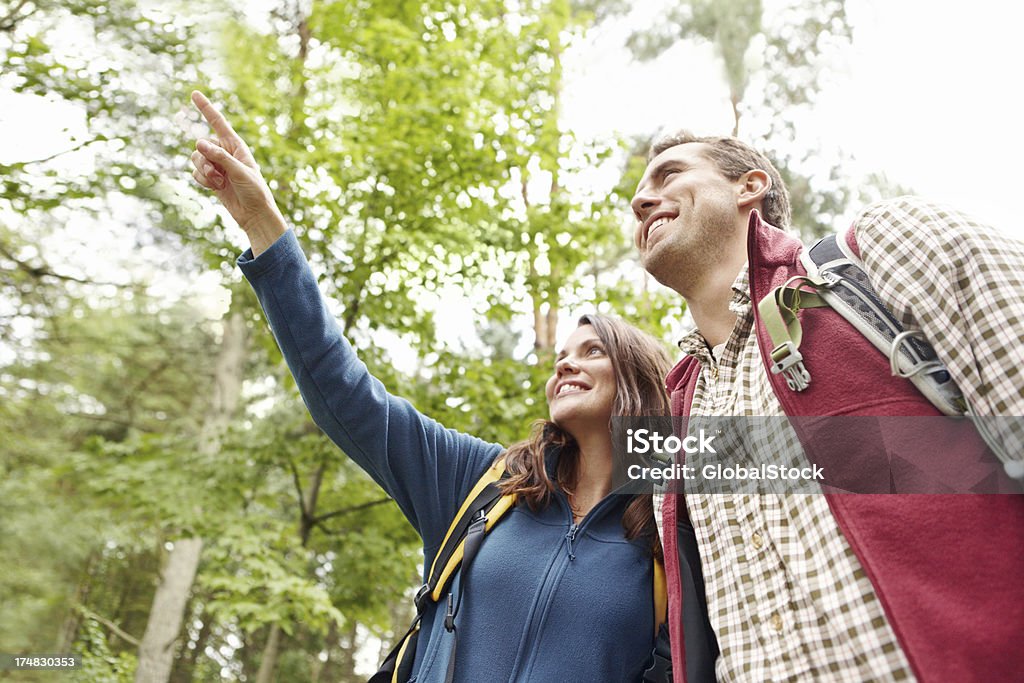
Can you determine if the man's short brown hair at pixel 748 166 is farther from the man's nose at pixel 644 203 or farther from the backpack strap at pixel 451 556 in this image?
the backpack strap at pixel 451 556

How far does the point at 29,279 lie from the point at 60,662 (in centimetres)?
373

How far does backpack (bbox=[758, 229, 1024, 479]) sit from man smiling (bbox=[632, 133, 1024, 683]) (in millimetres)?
25

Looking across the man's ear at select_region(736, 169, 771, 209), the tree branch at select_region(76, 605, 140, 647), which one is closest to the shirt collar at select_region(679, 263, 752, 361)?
the man's ear at select_region(736, 169, 771, 209)

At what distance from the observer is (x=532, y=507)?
2115 millimetres

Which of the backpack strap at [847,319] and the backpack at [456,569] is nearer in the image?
the backpack strap at [847,319]

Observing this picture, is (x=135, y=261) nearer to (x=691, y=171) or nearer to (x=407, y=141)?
(x=407, y=141)

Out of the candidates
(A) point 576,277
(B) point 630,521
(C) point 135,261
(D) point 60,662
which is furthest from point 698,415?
(C) point 135,261

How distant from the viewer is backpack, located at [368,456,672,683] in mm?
1855

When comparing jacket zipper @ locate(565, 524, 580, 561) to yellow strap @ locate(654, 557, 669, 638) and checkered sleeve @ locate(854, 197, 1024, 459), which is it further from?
checkered sleeve @ locate(854, 197, 1024, 459)

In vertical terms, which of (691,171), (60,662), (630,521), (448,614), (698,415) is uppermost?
(691,171)

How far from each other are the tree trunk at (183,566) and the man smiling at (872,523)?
4.53 metres

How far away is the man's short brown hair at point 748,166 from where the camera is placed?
2061 mm

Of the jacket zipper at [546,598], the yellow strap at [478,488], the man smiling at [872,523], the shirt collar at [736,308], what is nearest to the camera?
the man smiling at [872,523]

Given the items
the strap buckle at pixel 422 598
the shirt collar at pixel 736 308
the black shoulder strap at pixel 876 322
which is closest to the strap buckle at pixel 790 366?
the black shoulder strap at pixel 876 322
